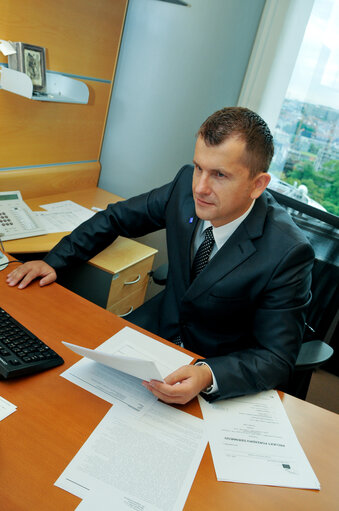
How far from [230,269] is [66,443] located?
28.3 inches

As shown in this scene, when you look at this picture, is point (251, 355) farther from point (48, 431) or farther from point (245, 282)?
point (48, 431)

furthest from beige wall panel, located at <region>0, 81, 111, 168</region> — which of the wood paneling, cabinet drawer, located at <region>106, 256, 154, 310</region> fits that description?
cabinet drawer, located at <region>106, 256, 154, 310</region>

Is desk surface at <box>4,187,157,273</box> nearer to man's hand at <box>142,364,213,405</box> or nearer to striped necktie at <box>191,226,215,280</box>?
striped necktie at <box>191,226,215,280</box>

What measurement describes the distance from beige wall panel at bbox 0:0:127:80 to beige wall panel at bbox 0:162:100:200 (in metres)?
0.52

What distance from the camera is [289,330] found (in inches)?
47.0

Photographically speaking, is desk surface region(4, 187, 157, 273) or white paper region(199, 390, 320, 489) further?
desk surface region(4, 187, 157, 273)

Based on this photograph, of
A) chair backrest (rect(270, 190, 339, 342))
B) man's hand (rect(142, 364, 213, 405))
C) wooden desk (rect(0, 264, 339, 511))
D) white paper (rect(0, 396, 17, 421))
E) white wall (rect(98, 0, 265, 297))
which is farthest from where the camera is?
white wall (rect(98, 0, 265, 297))

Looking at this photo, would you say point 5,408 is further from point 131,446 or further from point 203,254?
point 203,254

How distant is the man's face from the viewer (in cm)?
121

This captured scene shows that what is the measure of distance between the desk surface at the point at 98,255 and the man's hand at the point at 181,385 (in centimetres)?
79

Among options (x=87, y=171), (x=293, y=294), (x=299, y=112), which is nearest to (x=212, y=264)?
(x=293, y=294)

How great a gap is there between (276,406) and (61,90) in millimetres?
1814

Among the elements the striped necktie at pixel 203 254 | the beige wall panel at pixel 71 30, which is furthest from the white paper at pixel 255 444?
the beige wall panel at pixel 71 30

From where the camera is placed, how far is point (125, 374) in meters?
1.05
